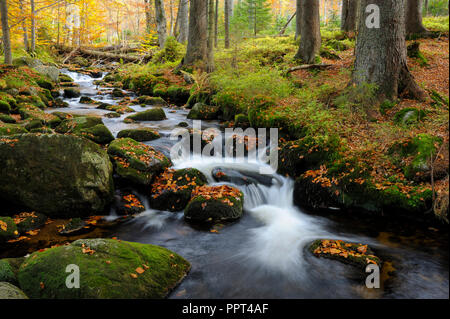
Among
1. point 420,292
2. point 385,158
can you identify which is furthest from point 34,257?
point 385,158

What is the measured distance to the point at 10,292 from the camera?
10.8 ft

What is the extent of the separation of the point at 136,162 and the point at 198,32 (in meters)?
11.0

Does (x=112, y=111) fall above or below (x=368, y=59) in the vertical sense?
below

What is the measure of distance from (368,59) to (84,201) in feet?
26.4

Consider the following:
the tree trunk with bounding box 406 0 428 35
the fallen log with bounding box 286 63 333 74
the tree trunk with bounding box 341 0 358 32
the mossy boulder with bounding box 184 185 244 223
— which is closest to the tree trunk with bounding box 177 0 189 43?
the tree trunk with bounding box 341 0 358 32

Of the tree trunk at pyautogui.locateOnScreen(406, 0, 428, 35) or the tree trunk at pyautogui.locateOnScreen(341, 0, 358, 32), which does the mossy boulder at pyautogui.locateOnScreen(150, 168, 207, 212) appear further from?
Result: the tree trunk at pyautogui.locateOnScreen(341, 0, 358, 32)

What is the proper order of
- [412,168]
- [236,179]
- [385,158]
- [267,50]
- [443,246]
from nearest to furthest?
1. [443,246]
2. [412,168]
3. [385,158]
4. [236,179]
5. [267,50]

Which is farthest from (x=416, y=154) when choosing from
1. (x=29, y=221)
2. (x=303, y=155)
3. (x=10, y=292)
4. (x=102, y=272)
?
(x=29, y=221)

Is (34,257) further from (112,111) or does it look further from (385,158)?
(112,111)

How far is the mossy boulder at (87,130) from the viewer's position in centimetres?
872

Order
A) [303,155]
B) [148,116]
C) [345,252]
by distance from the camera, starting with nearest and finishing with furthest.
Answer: [345,252] < [303,155] < [148,116]

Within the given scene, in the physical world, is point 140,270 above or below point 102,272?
below

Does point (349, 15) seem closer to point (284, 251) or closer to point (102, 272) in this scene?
point (284, 251)

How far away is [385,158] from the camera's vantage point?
6.57m
